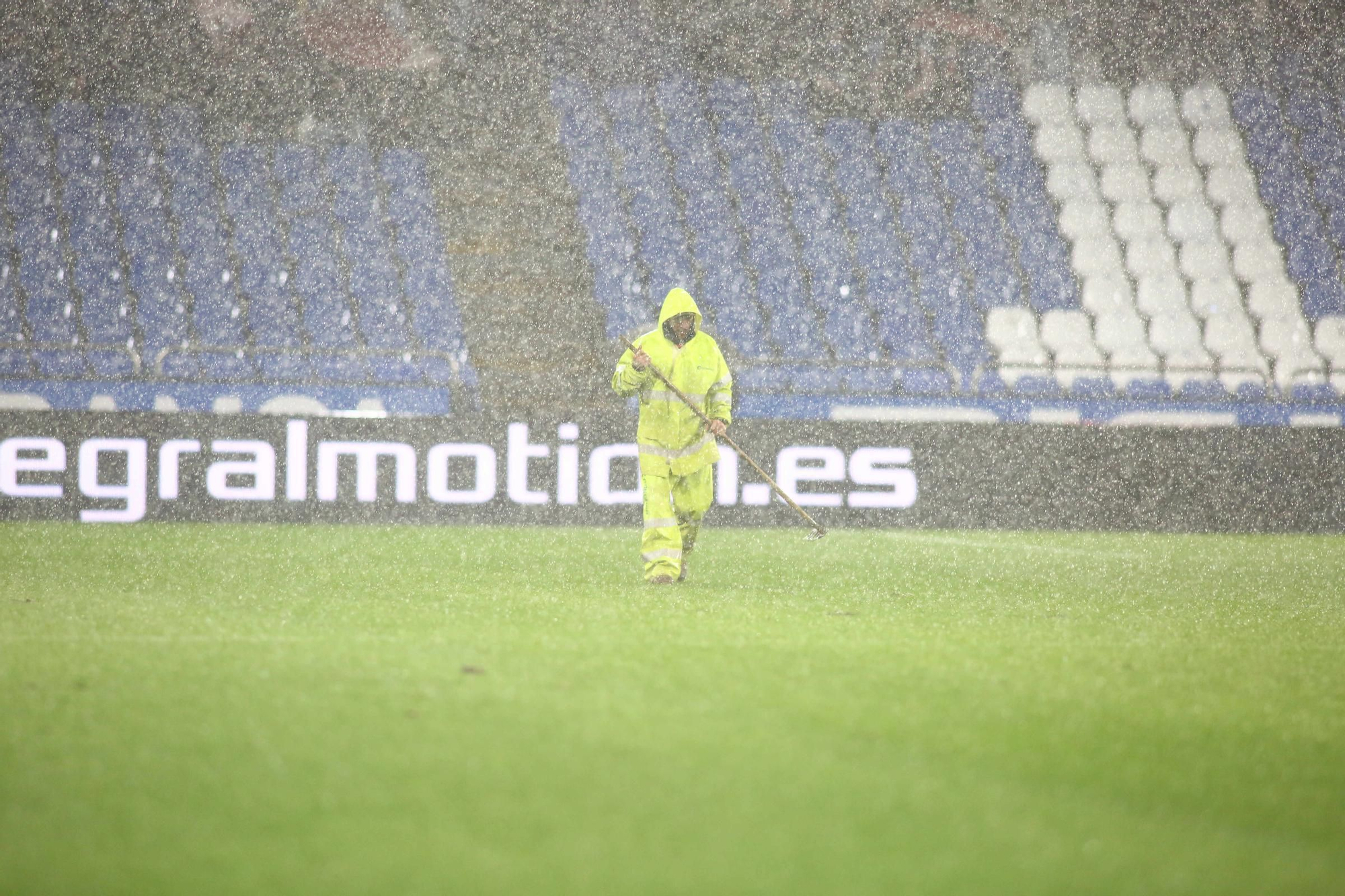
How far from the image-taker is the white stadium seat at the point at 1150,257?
1659 centimetres

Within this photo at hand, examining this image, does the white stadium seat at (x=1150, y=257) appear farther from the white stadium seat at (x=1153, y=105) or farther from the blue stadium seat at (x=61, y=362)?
the blue stadium seat at (x=61, y=362)

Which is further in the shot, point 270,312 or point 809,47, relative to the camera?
point 809,47

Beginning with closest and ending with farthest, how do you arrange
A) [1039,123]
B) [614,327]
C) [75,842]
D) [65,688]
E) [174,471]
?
[75,842] < [65,688] < [174,471] < [614,327] < [1039,123]

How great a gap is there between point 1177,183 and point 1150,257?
1.16 meters

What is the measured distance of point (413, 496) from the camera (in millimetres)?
11344

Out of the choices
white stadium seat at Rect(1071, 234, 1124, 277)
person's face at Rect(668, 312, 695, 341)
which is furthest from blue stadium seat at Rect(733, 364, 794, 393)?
person's face at Rect(668, 312, 695, 341)

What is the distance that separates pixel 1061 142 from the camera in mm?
17312

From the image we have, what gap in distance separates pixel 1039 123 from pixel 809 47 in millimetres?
3081

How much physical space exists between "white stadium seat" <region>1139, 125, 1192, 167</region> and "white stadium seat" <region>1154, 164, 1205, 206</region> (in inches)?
3.5

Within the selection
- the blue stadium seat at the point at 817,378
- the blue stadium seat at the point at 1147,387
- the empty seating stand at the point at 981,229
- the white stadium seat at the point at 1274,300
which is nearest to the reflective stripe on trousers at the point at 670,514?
the blue stadium seat at the point at 817,378

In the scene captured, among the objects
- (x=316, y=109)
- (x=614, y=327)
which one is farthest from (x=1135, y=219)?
(x=316, y=109)

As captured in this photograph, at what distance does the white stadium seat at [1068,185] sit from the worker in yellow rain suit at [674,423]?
10.8m

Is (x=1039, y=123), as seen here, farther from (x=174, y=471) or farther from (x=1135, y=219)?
(x=174, y=471)

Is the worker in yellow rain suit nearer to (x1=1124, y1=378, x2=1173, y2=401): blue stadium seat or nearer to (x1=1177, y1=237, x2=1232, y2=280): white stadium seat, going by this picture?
(x1=1124, y1=378, x2=1173, y2=401): blue stadium seat
